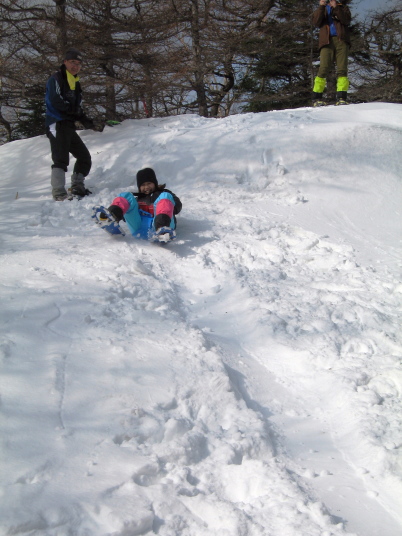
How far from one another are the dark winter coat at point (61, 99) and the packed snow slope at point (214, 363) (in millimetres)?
1094

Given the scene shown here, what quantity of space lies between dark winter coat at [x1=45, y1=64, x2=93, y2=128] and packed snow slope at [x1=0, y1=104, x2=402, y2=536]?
1.09m

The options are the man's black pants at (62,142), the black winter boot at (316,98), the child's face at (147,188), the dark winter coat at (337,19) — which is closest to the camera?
the child's face at (147,188)

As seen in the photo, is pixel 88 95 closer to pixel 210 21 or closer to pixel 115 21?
pixel 115 21

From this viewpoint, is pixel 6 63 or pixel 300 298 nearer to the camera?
pixel 300 298

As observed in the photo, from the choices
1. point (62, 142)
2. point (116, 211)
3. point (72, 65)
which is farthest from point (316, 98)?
point (116, 211)

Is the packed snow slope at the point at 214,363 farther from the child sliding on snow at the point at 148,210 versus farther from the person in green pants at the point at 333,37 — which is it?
the person in green pants at the point at 333,37

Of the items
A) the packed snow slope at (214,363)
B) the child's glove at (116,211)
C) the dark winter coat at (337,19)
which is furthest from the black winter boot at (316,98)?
the child's glove at (116,211)

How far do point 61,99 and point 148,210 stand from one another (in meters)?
1.98

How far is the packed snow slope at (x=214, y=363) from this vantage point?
1.58m

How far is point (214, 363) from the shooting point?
2416 millimetres

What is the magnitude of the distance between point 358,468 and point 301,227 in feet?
9.06

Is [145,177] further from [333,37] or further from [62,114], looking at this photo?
[333,37]

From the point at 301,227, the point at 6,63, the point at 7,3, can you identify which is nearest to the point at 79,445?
the point at 301,227

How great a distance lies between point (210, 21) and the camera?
1120 centimetres
